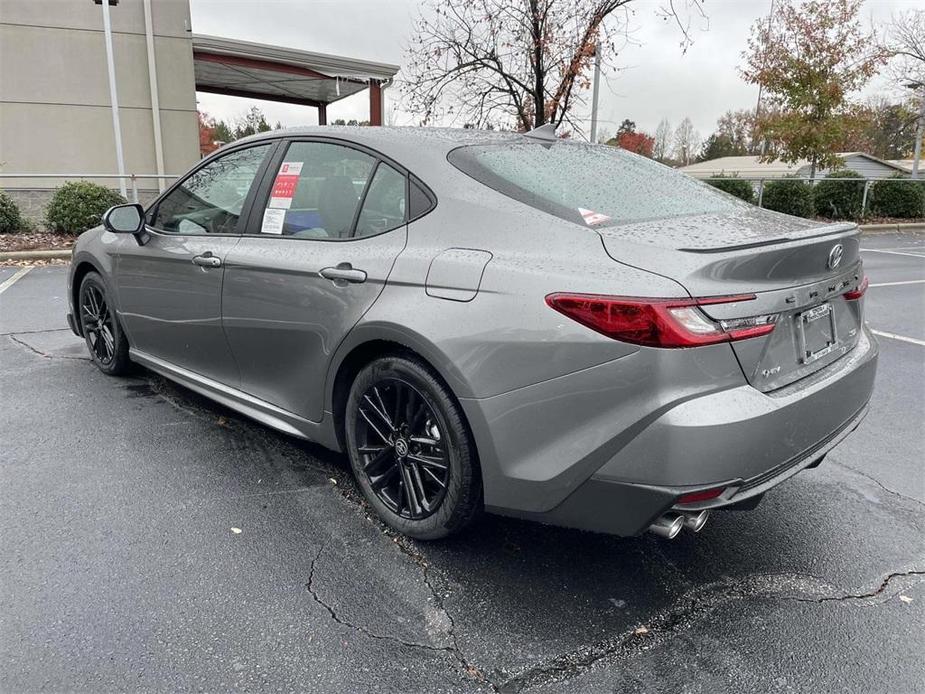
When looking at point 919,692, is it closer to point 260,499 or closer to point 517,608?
point 517,608

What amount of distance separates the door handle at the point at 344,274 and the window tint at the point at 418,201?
0.30 metres

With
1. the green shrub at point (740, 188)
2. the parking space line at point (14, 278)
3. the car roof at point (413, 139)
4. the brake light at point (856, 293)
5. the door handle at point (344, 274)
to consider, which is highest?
the green shrub at point (740, 188)

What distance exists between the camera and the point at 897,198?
1938 cm

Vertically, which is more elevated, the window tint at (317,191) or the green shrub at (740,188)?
the green shrub at (740,188)

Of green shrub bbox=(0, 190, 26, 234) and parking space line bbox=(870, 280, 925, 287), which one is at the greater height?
green shrub bbox=(0, 190, 26, 234)

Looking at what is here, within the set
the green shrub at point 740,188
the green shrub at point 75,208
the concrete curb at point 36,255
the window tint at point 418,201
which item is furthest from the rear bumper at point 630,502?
the green shrub at point 740,188

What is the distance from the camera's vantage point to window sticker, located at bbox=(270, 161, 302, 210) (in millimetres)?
3119

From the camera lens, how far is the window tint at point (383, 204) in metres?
2.67

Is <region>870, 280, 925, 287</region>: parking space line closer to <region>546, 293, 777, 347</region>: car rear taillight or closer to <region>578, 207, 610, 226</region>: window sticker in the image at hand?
<region>578, 207, 610, 226</region>: window sticker

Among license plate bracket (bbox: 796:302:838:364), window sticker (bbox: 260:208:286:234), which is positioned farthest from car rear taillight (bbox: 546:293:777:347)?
window sticker (bbox: 260:208:286:234)

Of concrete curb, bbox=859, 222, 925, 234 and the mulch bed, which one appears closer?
the mulch bed

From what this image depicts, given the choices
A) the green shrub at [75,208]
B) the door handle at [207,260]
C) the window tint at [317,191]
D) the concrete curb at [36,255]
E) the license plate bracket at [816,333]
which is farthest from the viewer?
the green shrub at [75,208]

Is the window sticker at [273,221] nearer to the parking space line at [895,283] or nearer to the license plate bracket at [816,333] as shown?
the license plate bracket at [816,333]

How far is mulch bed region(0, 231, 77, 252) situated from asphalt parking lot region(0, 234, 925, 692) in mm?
8529
